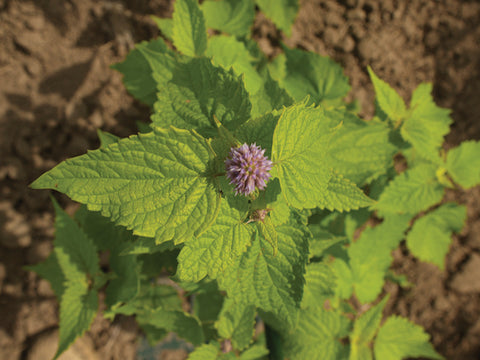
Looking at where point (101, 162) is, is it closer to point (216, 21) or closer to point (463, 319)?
point (216, 21)

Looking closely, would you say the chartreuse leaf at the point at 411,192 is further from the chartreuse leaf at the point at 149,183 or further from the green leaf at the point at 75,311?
the green leaf at the point at 75,311

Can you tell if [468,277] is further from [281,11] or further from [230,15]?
[230,15]

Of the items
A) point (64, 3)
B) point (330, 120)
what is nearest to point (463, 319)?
point (330, 120)

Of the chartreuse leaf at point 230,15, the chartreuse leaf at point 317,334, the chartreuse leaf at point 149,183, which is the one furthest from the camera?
the chartreuse leaf at point 230,15

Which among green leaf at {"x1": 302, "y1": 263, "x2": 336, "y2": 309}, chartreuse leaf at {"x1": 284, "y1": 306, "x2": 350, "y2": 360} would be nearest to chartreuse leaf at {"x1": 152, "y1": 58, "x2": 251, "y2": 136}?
green leaf at {"x1": 302, "y1": 263, "x2": 336, "y2": 309}

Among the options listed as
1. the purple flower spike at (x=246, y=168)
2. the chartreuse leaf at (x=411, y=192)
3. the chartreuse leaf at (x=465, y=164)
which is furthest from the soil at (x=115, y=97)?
the purple flower spike at (x=246, y=168)

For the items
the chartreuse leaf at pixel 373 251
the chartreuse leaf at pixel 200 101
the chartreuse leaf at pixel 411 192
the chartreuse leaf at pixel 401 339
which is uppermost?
the chartreuse leaf at pixel 200 101

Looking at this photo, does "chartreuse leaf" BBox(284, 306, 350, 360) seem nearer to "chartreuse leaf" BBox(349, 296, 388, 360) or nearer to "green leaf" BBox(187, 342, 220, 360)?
"chartreuse leaf" BBox(349, 296, 388, 360)
